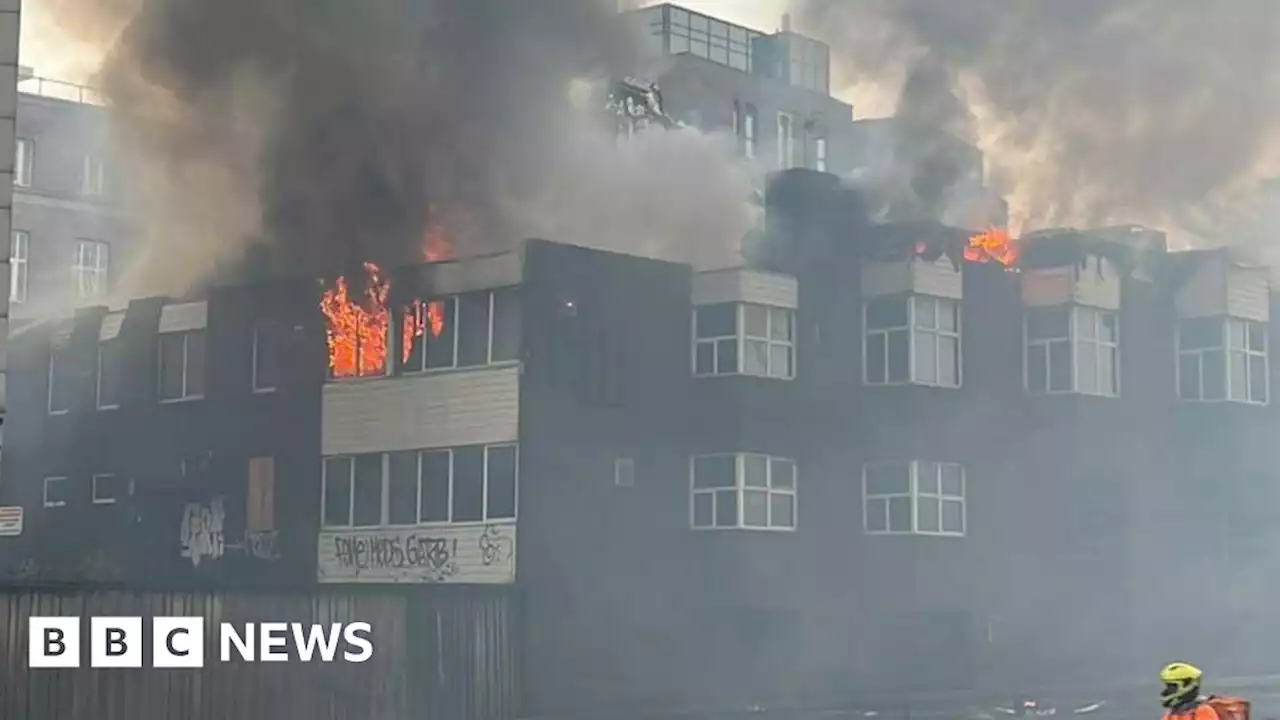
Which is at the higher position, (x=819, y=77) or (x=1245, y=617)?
(x=819, y=77)

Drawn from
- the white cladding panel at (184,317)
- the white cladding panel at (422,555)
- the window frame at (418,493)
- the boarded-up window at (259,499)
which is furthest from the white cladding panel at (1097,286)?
the white cladding panel at (184,317)

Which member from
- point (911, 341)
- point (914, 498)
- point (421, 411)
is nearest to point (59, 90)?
point (421, 411)

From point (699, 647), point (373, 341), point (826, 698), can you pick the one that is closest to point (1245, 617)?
point (826, 698)

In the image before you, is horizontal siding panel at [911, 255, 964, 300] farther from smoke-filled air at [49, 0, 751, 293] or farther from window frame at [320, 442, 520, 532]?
window frame at [320, 442, 520, 532]

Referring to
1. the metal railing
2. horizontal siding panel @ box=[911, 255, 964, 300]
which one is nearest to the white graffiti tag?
the metal railing

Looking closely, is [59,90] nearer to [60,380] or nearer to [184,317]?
[184,317]

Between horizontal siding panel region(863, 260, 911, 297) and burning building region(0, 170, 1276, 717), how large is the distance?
2cm

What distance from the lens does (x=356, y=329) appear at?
11.1 meters

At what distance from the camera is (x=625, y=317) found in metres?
11.3

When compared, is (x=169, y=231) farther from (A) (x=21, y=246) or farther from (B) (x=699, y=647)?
(B) (x=699, y=647)

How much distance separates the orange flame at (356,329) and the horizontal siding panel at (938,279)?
10.9 ft

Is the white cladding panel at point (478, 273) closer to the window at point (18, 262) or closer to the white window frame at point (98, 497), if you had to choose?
the white window frame at point (98, 497)

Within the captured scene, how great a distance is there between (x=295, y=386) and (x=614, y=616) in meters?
2.29

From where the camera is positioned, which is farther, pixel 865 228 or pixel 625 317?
pixel 865 228
